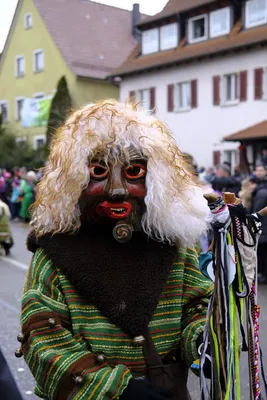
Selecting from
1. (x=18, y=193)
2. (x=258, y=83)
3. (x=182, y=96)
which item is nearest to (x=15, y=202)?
(x=18, y=193)

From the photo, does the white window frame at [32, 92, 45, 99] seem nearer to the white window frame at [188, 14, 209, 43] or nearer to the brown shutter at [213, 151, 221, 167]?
Answer: the white window frame at [188, 14, 209, 43]

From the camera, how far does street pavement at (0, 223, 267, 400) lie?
4.16 metres

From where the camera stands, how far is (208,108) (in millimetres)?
21594

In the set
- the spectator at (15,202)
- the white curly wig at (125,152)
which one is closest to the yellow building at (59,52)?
the spectator at (15,202)

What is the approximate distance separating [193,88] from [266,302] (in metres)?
16.2

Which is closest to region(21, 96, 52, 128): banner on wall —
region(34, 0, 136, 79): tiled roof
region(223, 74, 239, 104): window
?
region(34, 0, 136, 79): tiled roof

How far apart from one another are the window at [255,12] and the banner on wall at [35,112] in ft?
37.9

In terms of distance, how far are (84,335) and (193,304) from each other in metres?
0.44

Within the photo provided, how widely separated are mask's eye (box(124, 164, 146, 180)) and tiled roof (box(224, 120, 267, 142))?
1628 cm

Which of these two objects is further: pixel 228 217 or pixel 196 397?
pixel 196 397

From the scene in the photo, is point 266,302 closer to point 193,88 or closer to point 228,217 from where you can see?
point 228,217

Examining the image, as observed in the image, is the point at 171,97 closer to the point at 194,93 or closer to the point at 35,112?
the point at 194,93

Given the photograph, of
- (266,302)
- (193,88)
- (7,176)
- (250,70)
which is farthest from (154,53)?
(266,302)

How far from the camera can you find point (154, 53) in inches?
949
